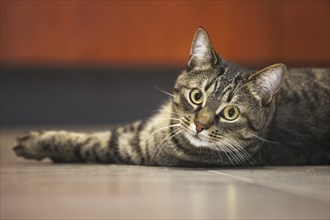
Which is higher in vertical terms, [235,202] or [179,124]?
[179,124]

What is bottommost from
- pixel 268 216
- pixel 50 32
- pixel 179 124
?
pixel 268 216

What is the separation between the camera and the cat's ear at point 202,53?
1.96 m

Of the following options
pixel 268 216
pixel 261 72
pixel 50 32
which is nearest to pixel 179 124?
pixel 261 72

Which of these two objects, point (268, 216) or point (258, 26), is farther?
point (258, 26)

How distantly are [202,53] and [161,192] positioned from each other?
0.62 metres

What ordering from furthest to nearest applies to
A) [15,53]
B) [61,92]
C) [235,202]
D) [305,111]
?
[61,92], [15,53], [305,111], [235,202]

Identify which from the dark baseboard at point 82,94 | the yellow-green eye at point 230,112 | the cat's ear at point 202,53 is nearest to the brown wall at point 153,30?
the dark baseboard at point 82,94

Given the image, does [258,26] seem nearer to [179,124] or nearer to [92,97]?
[92,97]

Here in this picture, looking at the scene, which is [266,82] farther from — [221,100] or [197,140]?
[197,140]

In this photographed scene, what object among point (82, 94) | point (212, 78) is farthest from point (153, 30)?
point (212, 78)

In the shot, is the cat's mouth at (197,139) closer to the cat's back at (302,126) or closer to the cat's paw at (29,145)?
the cat's back at (302,126)

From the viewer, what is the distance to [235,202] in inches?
53.1

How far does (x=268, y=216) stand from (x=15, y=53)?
269 cm

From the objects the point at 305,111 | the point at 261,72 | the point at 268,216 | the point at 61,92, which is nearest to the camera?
the point at 268,216
